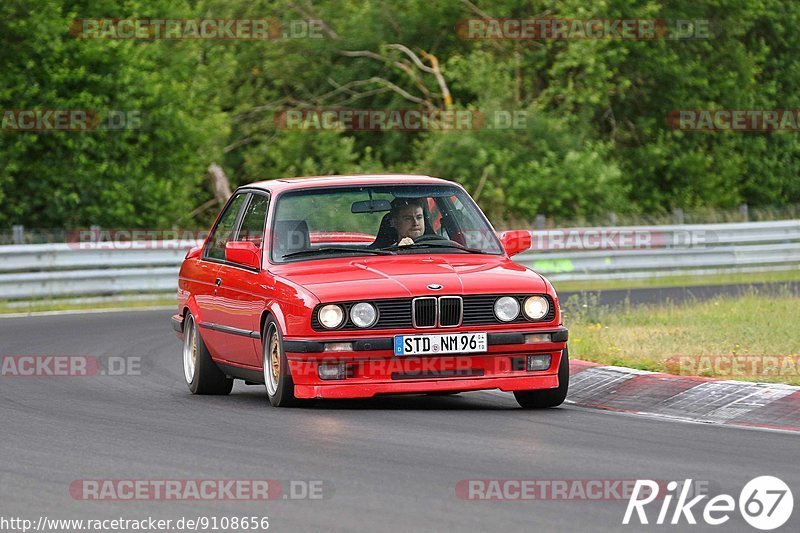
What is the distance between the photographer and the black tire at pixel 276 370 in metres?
10.5

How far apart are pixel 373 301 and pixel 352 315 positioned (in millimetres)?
159

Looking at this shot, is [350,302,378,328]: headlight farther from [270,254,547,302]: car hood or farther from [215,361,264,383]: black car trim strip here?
[215,361,264,383]: black car trim strip

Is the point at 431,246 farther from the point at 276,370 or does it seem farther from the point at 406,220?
the point at 276,370

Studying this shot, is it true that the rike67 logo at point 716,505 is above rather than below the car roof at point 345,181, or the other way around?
below

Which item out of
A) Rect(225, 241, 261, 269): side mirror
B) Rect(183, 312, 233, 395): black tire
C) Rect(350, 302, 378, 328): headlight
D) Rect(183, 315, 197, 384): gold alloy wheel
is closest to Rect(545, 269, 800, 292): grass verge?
Rect(183, 315, 197, 384): gold alloy wheel

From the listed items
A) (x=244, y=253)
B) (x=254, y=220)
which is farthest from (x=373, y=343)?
(x=254, y=220)

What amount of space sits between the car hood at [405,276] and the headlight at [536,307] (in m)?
0.06

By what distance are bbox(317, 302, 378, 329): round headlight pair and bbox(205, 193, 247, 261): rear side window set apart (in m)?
2.33

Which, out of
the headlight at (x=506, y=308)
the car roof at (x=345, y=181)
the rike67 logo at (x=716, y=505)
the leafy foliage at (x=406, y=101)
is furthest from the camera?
the leafy foliage at (x=406, y=101)

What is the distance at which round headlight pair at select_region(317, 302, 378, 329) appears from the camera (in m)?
10.2

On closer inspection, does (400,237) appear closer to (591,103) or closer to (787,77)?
(591,103)

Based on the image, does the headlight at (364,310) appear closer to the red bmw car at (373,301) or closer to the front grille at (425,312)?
the red bmw car at (373,301)

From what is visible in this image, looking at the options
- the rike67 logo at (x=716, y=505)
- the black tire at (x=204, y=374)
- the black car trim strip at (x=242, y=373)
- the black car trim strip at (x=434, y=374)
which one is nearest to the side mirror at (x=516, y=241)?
the black car trim strip at (x=434, y=374)

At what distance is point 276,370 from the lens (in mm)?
10789
